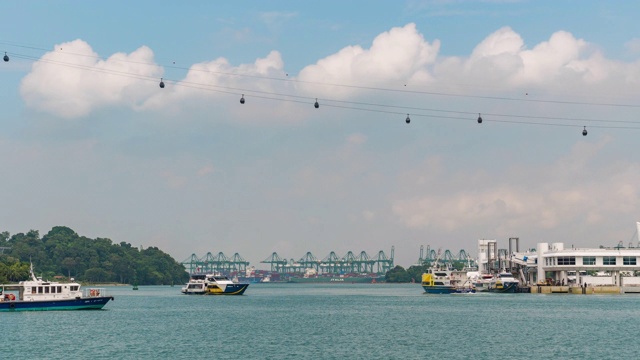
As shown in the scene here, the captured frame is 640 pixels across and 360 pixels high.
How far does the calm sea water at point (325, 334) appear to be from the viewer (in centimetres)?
7931

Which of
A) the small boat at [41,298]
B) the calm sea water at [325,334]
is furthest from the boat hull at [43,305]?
the calm sea water at [325,334]

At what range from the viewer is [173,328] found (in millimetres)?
106938

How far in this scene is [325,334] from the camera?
98.1 metres

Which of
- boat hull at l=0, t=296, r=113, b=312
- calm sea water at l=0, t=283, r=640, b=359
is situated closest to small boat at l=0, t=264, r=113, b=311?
boat hull at l=0, t=296, r=113, b=312

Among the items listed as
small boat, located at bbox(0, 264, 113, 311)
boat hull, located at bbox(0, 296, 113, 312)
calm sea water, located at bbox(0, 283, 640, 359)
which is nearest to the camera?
calm sea water, located at bbox(0, 283, 640, 359)

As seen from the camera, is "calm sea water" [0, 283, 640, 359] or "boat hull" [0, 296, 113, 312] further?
"boat hull" [0, 296, 113, 312]

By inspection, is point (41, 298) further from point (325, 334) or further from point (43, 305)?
point (325, 334)

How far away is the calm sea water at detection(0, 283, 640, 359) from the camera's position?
79312 mm

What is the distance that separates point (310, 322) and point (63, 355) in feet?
150

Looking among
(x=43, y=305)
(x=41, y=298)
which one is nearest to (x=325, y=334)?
(x=43, y=305)

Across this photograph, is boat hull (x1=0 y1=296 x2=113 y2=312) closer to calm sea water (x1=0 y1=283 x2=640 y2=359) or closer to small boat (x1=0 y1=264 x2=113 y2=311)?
small boat (x1=0 y1=264 x2=113 y2=311)

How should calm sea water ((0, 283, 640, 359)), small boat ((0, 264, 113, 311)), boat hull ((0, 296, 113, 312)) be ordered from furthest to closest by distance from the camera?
small boat ((0, 264, 113, 311))
boat hull ((0, 296, 113, 312))
calm sea water ((0, 283, 640, 359))

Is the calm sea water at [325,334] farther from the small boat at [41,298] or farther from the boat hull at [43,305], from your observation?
the small boat at [41,298]

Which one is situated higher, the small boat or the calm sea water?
the small boat
